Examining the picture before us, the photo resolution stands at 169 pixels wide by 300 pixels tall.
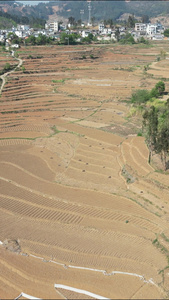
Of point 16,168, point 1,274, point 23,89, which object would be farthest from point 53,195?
point 23,89

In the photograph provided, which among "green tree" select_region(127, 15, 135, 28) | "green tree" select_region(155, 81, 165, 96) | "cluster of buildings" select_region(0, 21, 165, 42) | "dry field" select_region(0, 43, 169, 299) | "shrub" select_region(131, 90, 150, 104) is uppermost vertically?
"green tree" select_region(127, 15, 135, 28)

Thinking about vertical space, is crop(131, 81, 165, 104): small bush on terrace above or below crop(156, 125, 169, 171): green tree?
above

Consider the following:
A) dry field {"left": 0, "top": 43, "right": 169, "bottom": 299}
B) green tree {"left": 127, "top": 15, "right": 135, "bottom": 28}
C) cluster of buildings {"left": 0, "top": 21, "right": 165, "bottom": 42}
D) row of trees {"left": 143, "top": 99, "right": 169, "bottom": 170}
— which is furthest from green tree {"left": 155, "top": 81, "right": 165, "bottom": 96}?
green tree {"left": 127, "top": 15, "right": 135, "bottom": 28}

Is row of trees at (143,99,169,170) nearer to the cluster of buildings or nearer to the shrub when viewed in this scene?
the shrub

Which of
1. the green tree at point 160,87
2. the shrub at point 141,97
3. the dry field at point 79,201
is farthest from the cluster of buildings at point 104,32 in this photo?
the dry field at point 79,201

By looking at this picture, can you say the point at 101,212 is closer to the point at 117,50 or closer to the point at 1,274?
the point at 1,274

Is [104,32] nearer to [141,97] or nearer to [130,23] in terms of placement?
[130,23]

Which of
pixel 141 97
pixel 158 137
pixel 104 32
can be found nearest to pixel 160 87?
pixel 141 97

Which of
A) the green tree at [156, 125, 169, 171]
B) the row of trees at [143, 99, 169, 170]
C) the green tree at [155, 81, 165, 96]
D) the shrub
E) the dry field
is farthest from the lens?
the green tree at [155, 81, 165, 96]

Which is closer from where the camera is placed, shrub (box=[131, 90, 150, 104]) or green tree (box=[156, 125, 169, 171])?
green tree (box=[156, 125, 169, 171])
